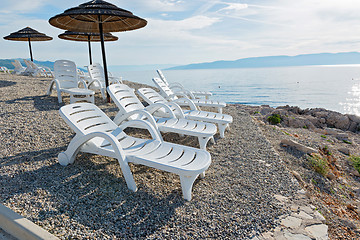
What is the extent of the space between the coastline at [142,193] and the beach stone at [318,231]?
28cm

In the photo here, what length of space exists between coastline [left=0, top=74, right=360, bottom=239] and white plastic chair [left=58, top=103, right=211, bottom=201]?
9.1 inches

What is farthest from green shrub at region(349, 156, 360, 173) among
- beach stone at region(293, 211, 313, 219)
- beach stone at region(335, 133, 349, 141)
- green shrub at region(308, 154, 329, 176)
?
beach stone at region(293, 211, 313, 219)

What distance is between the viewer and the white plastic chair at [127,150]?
8.37ft

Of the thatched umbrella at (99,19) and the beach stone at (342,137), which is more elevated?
the thatched umbrella at (99,19)

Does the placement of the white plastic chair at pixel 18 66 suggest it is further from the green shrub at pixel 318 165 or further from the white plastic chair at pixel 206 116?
the green shrub at pixel 318 165

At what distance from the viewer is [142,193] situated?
2.72m

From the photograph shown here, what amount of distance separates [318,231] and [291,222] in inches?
9.1

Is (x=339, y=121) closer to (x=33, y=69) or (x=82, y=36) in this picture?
(x=82, y=36)

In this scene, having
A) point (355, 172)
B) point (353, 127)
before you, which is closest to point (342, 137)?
point (355, 172)

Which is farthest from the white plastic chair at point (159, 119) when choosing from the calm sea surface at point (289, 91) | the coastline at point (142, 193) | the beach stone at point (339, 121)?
the calm sea surface at point (289, 91)

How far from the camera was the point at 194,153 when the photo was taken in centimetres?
284

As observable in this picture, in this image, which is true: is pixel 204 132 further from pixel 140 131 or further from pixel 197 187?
pixel 140 131

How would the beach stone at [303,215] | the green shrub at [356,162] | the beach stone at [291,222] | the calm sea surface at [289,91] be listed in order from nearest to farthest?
the beach stone at [291,222] < the beach stone at [303,215] < the green shrub at [356,162] < the calm sea surface at [289,91]

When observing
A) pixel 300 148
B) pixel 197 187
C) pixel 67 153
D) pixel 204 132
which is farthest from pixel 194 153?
pixel 300 148
